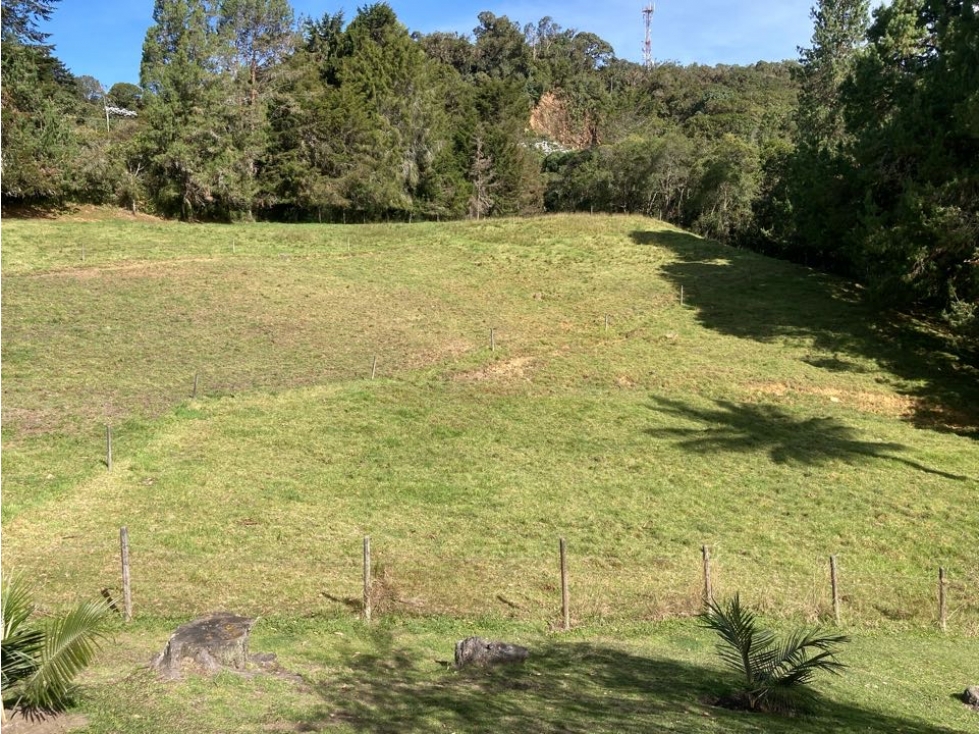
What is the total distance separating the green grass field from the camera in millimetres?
9789

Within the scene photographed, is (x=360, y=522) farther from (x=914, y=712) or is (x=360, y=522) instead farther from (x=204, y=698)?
(x=914, y=712)

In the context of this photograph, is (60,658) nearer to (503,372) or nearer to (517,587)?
(517,587)

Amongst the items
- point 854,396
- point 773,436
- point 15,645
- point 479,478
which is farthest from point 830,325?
point 15,645

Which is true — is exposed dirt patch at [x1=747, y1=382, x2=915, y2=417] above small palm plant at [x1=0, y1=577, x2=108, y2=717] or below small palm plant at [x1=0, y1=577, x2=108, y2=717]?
below

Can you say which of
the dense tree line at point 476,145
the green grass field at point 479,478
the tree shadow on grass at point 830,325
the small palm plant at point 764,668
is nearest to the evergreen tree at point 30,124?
the dense tree line at point 476,145

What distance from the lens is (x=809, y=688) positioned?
376 inches

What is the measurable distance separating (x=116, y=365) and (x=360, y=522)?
48.2 feet

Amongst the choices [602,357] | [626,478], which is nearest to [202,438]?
[626,478]

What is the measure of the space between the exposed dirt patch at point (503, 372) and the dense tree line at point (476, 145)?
15761 mm

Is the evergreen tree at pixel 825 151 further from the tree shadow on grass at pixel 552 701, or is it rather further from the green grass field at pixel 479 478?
the tree shadow on grass at pixel 552 701

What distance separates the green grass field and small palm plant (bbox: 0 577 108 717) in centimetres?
76

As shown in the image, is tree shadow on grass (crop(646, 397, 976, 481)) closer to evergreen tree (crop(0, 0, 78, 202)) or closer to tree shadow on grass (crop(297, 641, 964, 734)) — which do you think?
tree shadow on grass (crop(297, 641, 964, 734))

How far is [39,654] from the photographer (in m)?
6.75

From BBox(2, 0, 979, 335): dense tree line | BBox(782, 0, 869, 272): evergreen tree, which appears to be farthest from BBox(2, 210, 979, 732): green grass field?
BBox(2, 0, 979, 335): dense tree line
